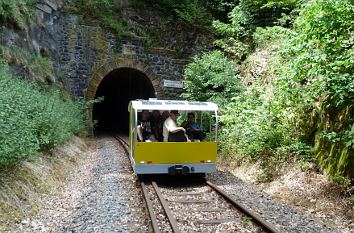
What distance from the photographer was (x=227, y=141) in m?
12.9

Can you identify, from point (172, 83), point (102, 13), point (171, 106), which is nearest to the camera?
point (171, 106)

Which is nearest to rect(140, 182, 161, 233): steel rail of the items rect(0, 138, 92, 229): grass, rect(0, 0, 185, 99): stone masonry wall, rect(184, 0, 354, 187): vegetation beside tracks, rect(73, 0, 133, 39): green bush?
rect(0, 138, 92, 229): grass

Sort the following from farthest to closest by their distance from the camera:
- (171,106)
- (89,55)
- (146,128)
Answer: (89,55) < (146,128) < (171,106)

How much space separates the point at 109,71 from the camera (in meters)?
21.1

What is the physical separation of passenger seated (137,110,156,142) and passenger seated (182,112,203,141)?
92cm

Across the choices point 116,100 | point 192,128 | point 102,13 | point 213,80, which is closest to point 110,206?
point 192,128

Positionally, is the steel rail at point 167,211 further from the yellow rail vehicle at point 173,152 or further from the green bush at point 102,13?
the green bush at point 102,13

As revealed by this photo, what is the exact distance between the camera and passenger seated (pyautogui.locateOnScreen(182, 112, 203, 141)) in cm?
1026

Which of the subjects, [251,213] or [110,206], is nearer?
[251,213]

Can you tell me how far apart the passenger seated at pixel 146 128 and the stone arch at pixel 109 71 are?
→ 11.2m

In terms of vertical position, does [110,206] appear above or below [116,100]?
above

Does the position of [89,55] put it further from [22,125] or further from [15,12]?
[22,125]

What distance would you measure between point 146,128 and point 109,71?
455 inches

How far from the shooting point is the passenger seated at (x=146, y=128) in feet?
33.0
